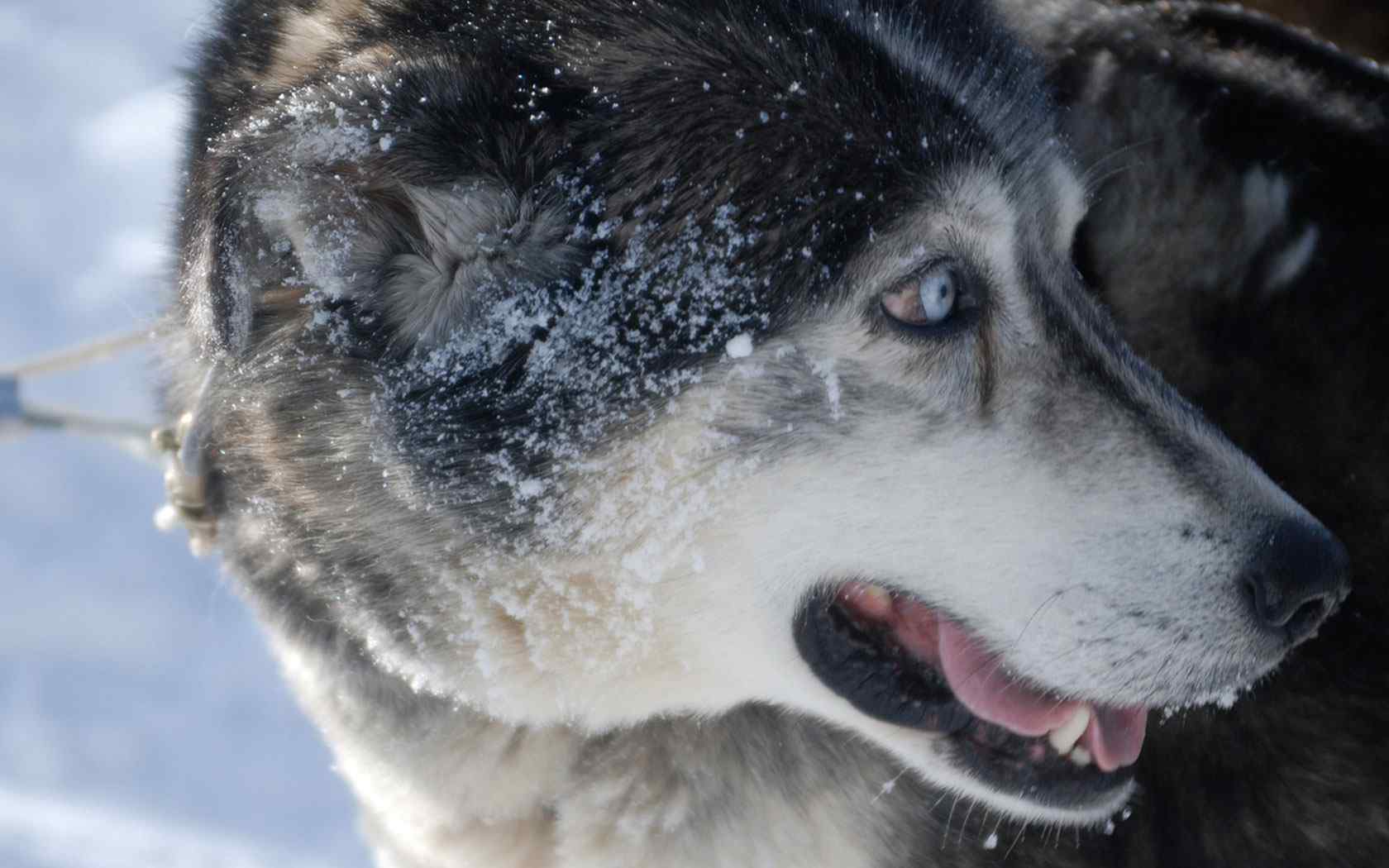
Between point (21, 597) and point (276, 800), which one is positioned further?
point (21, 597)

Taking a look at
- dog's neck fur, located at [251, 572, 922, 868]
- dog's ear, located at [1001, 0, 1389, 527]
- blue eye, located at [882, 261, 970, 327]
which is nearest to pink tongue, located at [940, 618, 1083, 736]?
dog's neck fur, located at [251, 572, 922, 868]

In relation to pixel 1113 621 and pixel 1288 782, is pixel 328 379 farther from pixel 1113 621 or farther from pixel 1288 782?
pixel 1288 782

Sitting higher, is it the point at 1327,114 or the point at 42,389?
the point at 1327,114

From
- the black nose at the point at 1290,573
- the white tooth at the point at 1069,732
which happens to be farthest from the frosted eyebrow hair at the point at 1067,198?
the white tooth at the point at 1069,732

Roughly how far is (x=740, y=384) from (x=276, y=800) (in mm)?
2679

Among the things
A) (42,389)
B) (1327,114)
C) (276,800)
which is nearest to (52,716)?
(276,800)

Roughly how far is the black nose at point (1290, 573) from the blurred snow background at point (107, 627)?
2.18m

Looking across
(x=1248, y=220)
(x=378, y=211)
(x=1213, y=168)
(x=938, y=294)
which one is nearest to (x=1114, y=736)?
(x=938, y=294)

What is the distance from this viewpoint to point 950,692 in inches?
62.1

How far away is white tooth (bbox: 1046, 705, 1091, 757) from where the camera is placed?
164 cm

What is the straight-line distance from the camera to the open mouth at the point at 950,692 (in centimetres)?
155

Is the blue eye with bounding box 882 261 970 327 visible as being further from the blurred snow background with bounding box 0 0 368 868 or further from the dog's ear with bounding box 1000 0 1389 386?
the blurred snow background with bounding box 0 0 368 868

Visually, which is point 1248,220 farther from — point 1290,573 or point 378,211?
point 378,211

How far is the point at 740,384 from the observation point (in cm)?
146
